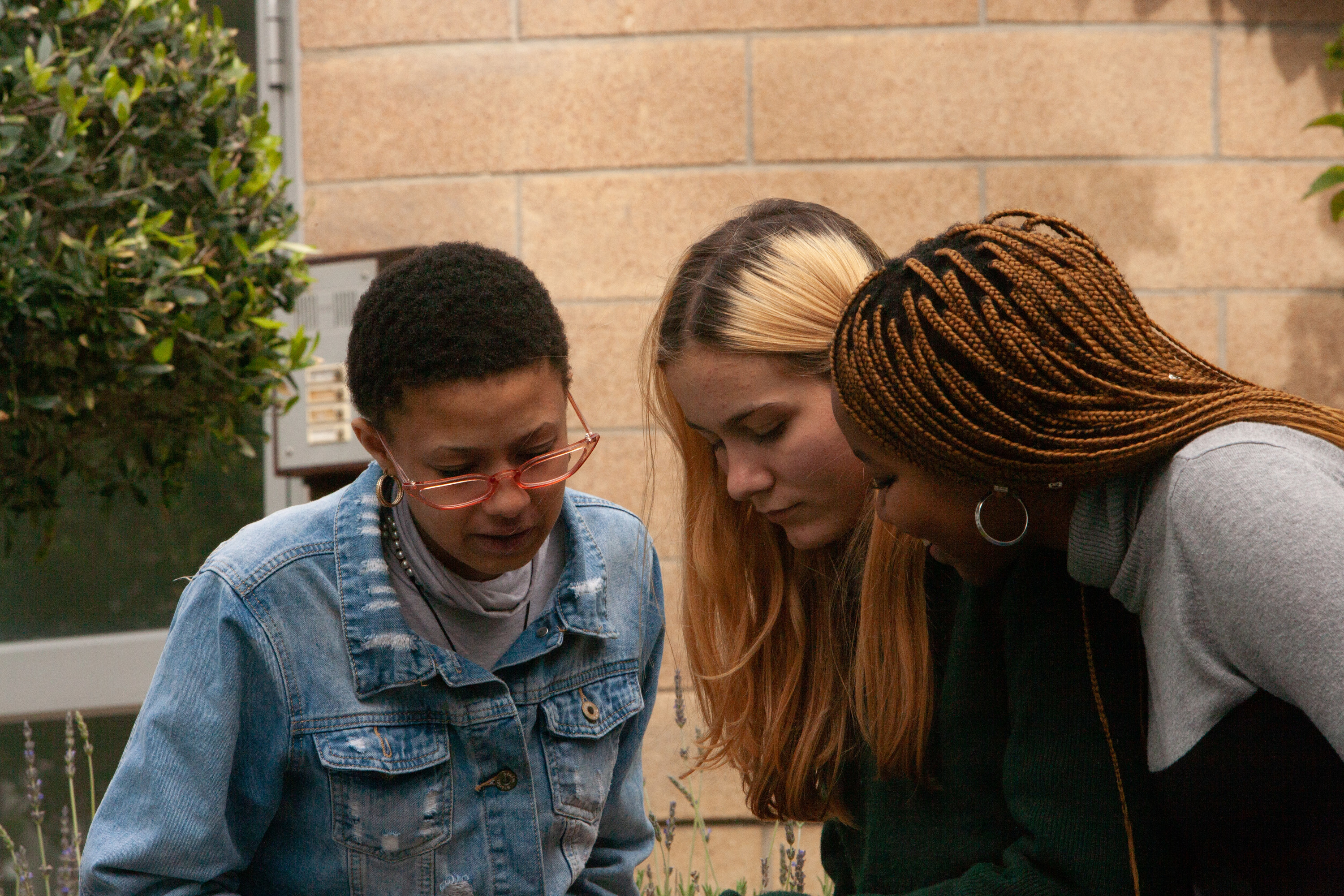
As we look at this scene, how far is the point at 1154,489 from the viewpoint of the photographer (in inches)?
53.5

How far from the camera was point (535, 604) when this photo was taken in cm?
201

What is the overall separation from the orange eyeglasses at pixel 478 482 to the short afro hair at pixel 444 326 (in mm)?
109

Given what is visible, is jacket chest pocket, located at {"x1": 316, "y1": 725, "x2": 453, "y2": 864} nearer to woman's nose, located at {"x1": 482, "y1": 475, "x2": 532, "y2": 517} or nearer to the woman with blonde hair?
woman's nose, located at {"x1": 482, "y1": 475, "x2": 532, "y2": 517}

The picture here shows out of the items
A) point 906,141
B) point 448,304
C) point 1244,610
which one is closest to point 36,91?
point 448,304

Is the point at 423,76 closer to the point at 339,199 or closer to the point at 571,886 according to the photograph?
the point at 339,199

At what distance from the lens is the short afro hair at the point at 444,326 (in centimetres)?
170

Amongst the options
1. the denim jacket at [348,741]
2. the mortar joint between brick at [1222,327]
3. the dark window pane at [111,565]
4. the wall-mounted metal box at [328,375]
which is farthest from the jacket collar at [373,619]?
the mortar joint between brick at [1222,327]

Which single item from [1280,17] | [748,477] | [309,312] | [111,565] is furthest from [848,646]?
[111,565]

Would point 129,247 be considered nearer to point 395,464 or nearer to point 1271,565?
point 395,464

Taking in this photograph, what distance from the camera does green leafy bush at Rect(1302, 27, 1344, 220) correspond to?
3098 mm

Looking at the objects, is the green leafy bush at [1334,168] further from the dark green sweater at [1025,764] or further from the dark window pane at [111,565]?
the dark window pane at [111,565]

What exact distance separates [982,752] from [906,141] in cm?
257

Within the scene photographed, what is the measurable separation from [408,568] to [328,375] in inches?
82.1

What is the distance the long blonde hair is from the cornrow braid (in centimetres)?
41
